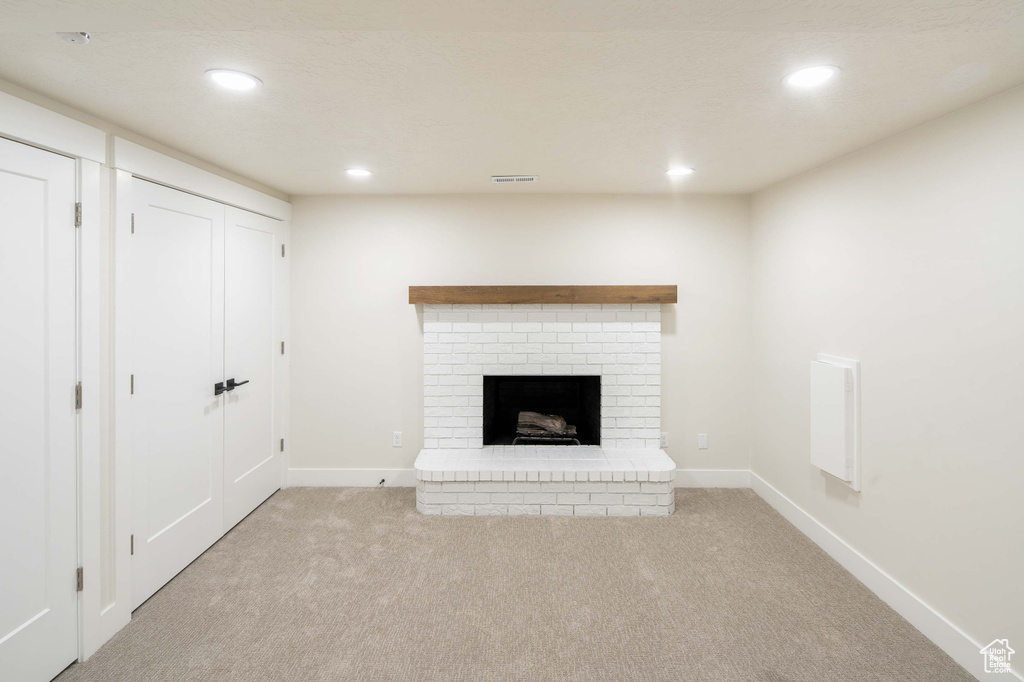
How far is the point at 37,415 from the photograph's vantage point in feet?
6.36

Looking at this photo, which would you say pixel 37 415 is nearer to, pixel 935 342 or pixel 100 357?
pixel 100 357

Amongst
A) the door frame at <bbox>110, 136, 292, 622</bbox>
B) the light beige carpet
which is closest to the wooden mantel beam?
the light beige carpet

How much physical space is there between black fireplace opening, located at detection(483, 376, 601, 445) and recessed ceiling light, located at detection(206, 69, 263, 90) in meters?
2.57

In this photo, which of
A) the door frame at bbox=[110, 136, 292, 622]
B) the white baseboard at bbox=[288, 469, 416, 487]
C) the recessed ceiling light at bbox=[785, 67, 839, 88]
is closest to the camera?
the recessed ceiling light at bbox=[785, 67, 839, 88]

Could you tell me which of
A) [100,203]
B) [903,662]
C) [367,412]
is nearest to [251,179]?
[100,203]

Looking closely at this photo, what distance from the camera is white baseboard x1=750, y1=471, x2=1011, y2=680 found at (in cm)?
203

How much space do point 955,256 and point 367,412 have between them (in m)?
3.68

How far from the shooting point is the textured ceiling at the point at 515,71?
4.26 feet

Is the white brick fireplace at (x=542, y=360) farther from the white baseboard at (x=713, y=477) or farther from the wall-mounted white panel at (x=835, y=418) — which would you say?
the wall-mounted white panel at (x=835, y=418)

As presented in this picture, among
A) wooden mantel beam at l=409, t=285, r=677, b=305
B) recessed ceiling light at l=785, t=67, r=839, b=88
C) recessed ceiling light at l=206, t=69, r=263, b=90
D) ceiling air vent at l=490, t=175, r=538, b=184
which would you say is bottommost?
wooden mantel beam at l=409, t=285, r=677, b=305

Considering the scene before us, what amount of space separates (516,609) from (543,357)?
193 centimetres

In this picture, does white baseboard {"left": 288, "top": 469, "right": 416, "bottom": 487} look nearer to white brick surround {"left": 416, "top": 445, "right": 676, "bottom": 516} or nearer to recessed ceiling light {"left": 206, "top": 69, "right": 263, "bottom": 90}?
white brick surround {"left": 416, "top": 445, "right": 676, "bottom": 516}

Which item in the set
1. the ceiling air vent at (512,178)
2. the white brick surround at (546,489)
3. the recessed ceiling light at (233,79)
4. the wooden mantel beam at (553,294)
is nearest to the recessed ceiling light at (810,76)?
the ceiling air vent at (512,178)

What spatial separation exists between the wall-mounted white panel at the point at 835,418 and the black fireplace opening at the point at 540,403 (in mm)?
1528
